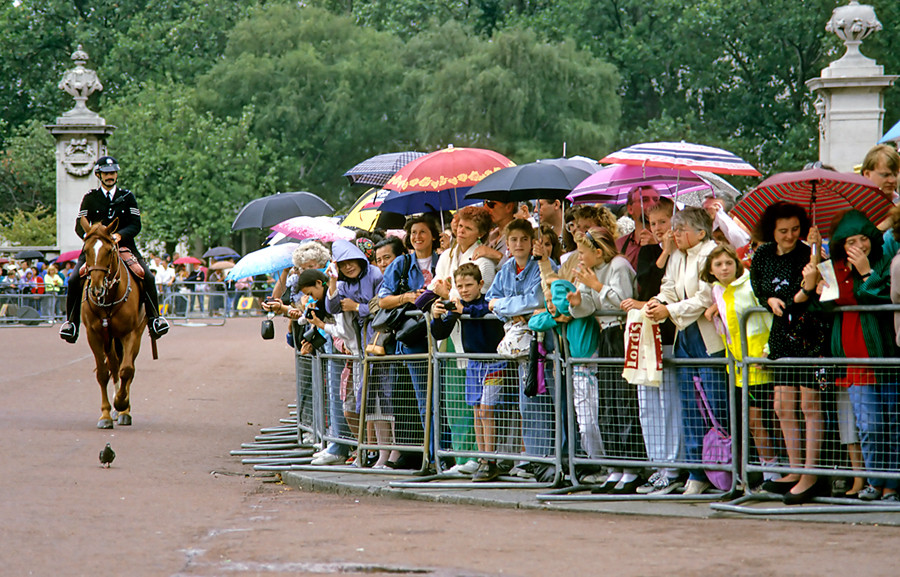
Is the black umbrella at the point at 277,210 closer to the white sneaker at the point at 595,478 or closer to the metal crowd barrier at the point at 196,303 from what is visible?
the white sneaker at the point at 595,478

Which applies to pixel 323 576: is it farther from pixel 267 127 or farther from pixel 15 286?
pixel 267 127

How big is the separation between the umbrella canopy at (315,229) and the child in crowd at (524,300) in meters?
6.32

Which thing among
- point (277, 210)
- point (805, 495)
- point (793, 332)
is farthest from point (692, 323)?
point (277, 210)

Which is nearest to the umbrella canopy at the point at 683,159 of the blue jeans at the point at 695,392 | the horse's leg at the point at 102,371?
the blue jeans at the point at 695,392

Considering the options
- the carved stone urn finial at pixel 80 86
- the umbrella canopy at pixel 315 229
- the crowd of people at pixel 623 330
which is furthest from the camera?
the carved stone urn finial at pixel 80 86

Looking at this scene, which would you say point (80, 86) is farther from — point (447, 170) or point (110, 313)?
point (447, 170)

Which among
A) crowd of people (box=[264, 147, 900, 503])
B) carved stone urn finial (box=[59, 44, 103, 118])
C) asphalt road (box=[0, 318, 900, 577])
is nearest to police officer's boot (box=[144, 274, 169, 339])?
asphalt road (box=[0, 318, 900, 577])

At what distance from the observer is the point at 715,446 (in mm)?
9336

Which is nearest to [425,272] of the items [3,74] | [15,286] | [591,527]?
[591,527]

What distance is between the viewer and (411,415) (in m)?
11.1

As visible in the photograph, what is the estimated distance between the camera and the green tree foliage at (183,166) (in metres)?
58.4

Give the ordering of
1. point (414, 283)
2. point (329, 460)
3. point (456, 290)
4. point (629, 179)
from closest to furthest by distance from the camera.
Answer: point (456, 290) → point (414, 283) → point (329, 460) → point (629, 179)

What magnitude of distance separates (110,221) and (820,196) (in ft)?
29.9

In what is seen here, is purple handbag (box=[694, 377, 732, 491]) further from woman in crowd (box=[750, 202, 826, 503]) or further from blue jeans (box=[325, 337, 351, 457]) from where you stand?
blue jeans (box=[325, 337, 351, 457])
